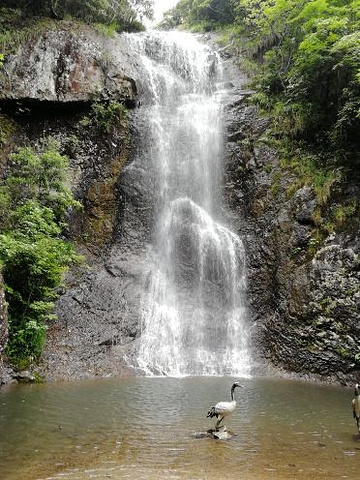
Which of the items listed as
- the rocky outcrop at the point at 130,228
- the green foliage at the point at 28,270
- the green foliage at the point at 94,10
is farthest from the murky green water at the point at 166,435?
the green foliage at the point at 94,10

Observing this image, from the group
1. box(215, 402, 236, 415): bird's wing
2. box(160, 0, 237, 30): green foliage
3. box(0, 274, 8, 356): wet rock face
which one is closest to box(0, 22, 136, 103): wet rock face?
box(160, 0, 237, 30): green foliage

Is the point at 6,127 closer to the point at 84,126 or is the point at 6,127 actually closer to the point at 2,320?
the point at 84,126

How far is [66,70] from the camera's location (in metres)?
17.2

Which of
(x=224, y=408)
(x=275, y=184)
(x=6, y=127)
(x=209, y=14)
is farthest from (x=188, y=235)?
(x=209, y=14)

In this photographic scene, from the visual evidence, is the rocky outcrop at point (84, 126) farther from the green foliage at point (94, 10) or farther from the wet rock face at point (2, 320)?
the wet rock face at point (2, 320)

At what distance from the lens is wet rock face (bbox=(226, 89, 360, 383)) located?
39.2 feet

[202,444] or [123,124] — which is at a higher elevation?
[123,124]

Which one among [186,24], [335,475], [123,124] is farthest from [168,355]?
[186,24]

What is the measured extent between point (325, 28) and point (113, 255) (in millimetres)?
11265

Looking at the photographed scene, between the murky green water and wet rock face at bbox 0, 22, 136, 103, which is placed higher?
wet rock face at bbox 0, 22, 136, 103

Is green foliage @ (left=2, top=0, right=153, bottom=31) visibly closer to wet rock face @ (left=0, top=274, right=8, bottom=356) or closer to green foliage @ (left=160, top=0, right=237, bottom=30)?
green foliage @ (left=160, top=0, right=237, bottom=30)

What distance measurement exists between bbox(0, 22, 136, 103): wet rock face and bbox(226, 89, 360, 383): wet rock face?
670cm

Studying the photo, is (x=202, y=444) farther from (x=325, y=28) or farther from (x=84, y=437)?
(x=325, y=28)

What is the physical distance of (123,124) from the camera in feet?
59.7
